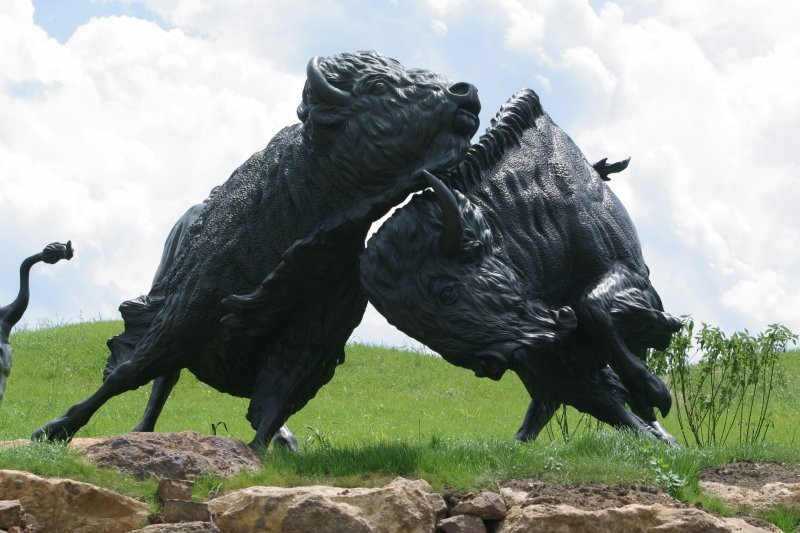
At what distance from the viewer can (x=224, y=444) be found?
244 inches

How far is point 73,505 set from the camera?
18.1 feet

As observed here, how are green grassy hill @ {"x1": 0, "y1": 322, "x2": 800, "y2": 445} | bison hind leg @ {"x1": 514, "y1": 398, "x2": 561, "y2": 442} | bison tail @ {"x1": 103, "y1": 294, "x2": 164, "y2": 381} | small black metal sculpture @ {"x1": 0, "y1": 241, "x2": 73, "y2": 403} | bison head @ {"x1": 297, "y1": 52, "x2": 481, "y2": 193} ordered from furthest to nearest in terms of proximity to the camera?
green grassy hill @ {"x1": 0, "y1": 322, "x2": 800, "y2": 445}, bison hind leg @ {"x1": 514, "y1": 398, "x2": 561, "y2": 442}, small black metal sculpture @ {"x1": 0, "y1": 241, "x2": 73, "y2": 403}, bison tail @ {"x1": 103, "y1": 294, "x2": 164, "y2": 381}, bison head @ {"x1": 297, "y1": 52, "x2": 481, "y2": 193}

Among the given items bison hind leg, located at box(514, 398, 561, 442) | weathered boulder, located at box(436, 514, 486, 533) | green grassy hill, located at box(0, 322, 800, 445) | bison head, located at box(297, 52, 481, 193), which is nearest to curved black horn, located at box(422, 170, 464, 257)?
bison head, located at box(297, 52, 481, 193)

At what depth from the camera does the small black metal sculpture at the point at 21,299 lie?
7.48 metres

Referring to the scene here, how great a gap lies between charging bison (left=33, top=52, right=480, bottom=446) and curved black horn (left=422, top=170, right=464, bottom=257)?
390mm

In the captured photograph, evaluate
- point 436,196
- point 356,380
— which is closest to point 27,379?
point 356,380

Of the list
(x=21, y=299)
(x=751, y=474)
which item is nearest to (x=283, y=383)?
(x=21, y=299)

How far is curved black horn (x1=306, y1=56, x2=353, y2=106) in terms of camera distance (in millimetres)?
6438

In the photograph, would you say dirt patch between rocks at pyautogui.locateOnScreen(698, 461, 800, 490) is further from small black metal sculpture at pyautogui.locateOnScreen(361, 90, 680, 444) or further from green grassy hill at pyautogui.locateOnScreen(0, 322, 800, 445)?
green grassy hill at pyautogui.locateOnScreen(0, 322, 800, 445)

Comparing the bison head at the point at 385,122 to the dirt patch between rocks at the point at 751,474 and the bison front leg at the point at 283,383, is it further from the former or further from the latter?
the dirt patch between rocks at the point at 751,474

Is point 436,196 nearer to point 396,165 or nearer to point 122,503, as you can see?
point 396,165

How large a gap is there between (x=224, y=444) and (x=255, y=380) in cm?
107

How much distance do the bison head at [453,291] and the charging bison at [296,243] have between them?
0.34 metres

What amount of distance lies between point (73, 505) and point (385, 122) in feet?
8.66
